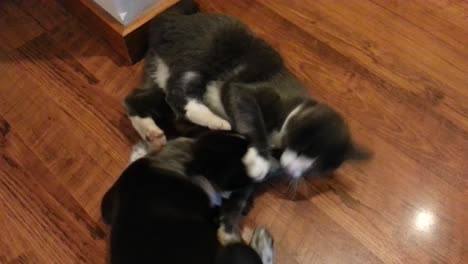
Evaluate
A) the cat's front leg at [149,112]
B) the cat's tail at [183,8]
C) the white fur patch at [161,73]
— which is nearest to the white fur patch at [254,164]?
the cat's front leg at [149,112]

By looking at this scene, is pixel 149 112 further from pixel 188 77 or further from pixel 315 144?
pixel 315 144

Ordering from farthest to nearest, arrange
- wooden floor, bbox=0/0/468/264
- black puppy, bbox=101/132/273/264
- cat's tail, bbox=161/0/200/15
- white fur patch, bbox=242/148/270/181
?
cat's tail, bbox=161/0/200/15 → wooden floor, bbox=0/0/468/264 → white fur patch, bbox=242/148/270/181 → black puppy, bbox=101/132/273/264

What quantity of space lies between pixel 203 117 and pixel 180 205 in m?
0.35

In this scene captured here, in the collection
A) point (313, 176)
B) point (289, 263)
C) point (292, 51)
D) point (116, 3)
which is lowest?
point (289, 263)

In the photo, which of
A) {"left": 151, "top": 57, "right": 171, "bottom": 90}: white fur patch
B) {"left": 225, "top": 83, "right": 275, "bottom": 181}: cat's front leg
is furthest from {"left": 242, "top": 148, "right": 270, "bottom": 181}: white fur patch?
{"left": 151, "top": 57, "right": 171, "bottom": 90}: white fur patch

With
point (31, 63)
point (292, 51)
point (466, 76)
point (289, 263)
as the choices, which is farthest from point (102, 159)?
point (466, 76)

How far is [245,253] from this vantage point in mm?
1062

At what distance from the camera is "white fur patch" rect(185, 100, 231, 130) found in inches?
50.9

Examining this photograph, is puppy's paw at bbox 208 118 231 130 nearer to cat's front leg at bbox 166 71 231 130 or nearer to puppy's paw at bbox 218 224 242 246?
cat's front leg at bbox 166 71 231 130

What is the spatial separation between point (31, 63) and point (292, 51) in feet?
2.76

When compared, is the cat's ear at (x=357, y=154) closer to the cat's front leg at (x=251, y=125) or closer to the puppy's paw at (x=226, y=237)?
the cat's front leg at (x=251, y=125)

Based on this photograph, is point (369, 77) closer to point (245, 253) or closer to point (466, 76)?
point (466, 76)

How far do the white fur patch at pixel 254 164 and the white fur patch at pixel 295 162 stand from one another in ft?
0.17

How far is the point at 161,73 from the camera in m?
1.40
